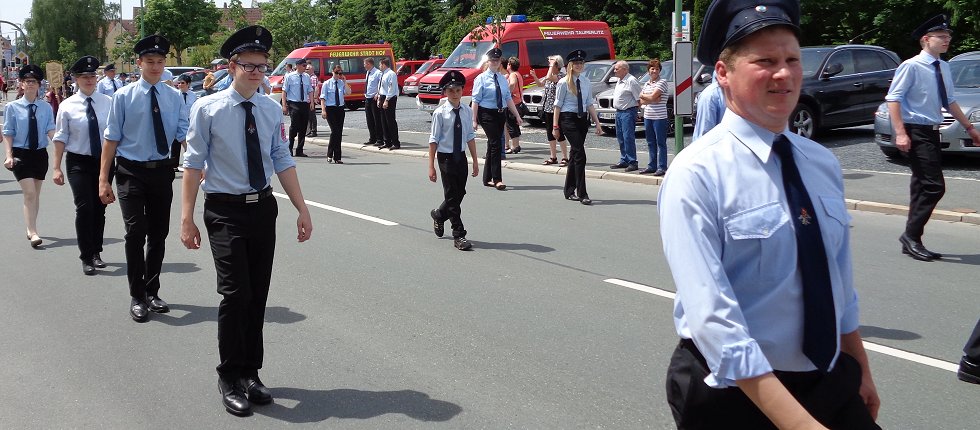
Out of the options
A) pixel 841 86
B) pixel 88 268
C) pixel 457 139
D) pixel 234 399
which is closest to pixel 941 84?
pixel 457 139

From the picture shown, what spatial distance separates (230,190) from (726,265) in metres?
3.36

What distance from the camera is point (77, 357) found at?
5906mm

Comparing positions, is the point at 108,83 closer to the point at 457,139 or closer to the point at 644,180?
the point at 457,139

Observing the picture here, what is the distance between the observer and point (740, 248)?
2201 mm

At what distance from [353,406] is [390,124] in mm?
15184

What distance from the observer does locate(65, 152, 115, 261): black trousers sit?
805 cm

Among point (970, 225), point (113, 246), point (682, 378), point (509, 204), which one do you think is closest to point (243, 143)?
point (682, 378)

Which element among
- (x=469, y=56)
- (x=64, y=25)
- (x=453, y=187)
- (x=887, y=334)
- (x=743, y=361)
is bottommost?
(x=887, y=334)

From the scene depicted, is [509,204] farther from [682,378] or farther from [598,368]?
[682,378]

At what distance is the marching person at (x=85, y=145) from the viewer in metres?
8.03

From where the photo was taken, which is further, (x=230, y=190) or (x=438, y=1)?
→ (x=438, y=1)

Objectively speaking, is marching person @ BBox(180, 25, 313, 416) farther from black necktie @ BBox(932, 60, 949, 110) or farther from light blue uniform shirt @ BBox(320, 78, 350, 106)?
light blue uniform shirt @ BBox(320, 78, 350, 106)

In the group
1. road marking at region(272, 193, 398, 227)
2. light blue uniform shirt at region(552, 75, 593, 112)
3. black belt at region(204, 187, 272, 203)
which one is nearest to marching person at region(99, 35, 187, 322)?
black belt at region(204, 187, 272, 203)

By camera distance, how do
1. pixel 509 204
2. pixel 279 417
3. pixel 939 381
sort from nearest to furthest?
pixel 279 417
pixel 939 381
pixel 509 204
